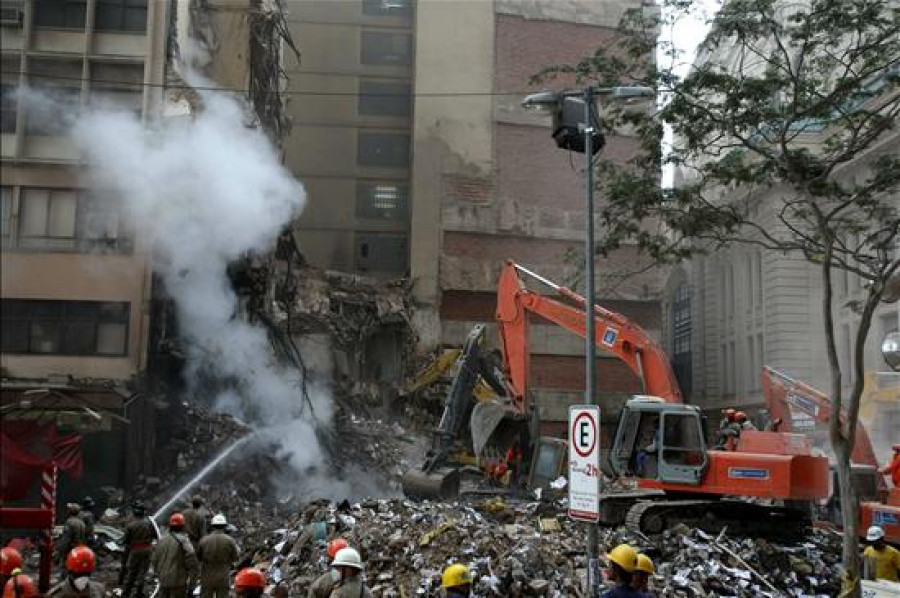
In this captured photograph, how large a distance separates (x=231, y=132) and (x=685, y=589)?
1347 centimetres

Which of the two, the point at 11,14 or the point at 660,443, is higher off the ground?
the point at 11,14

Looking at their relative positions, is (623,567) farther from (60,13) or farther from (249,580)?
(60,13)

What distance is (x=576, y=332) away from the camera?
17.6m

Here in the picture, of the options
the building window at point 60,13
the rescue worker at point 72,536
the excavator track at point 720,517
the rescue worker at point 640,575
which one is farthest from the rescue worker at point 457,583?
the rescue worker at point 72,536

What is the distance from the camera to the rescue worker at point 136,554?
1116cm

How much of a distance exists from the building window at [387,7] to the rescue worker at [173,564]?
29896 millimetres

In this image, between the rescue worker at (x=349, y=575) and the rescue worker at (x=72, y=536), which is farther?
the rescue worker at (x=72, y=536)

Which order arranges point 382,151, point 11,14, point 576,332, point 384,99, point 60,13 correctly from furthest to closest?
point 384,99 < point 382,151 < point 576,332 < point 60,13 < point 11,14

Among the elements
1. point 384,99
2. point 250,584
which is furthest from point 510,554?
point 384,99

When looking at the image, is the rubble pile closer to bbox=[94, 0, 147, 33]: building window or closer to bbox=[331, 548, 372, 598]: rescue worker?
bbox=[331, 548, 372, 598]: rescue worker

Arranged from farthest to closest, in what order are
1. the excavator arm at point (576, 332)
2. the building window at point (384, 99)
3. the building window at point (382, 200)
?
the building window at point (384, 99) < the building window at point (382, 200) < the excavator arm at point (576, 332)

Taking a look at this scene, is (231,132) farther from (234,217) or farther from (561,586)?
(561,586)

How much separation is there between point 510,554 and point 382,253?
24435 mm

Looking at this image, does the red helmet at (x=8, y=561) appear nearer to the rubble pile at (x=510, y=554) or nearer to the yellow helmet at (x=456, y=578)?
the yellow helmet at (x=456, y=578)
